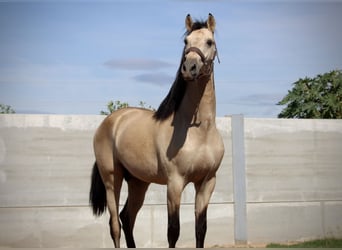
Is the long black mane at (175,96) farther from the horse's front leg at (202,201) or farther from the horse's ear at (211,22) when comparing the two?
the horse's front leg at (202,201)

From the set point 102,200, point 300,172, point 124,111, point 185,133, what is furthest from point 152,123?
point 300,172

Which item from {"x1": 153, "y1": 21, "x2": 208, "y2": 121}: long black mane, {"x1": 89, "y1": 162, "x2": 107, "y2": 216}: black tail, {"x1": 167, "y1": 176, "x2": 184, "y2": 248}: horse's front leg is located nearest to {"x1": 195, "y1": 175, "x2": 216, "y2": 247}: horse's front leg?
{"x1": 167, "y1": 176, "x2": 184, "y2": 248}: horse's front leg

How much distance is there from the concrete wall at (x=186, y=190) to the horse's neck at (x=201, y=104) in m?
3.17

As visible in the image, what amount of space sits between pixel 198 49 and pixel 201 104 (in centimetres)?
47

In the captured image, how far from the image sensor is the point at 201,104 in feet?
13.5

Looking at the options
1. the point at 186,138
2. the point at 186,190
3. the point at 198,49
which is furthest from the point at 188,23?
the point at 186,190

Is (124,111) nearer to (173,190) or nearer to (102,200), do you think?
(102,200)

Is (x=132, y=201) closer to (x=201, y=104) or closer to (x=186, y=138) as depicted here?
(x=186, y=138)

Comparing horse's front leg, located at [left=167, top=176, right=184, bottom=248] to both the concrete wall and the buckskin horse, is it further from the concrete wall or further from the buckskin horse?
the concrete wall

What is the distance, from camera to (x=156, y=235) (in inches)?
278

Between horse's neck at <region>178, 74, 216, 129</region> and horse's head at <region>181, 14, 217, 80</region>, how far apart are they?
11cm

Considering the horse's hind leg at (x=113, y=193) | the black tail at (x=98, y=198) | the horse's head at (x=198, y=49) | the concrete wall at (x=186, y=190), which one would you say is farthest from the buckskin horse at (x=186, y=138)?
the concrete wall at (x=186, y=190)

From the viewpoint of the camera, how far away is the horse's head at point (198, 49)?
367cm

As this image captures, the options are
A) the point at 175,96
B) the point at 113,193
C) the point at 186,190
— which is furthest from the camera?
the point at 186,190
